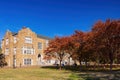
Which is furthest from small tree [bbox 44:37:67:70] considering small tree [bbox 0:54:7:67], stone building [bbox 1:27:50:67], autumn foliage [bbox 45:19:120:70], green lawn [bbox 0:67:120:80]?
small tree [bbox 0:54:7:67]

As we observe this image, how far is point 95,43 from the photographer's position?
36.3 m

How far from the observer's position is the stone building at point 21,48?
60281mm

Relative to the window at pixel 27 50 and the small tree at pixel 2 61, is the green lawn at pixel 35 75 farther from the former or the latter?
the window at pixel 27 50

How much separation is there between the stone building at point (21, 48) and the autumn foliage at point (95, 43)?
57.5 ft

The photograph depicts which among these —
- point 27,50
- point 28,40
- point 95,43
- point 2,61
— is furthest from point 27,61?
point 95,43

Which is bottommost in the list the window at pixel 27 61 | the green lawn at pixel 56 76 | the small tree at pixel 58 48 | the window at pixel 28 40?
the green lawn at pixel 56 76

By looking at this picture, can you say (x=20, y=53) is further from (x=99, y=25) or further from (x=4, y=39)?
(x=99, y=25)

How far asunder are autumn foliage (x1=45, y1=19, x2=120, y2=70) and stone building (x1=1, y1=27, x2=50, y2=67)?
17516 millimetres

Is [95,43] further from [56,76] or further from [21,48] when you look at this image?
[21,48]

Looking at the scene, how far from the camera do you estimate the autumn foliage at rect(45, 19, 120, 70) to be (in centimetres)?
3344

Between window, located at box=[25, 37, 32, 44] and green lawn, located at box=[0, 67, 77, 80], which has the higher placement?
window, located at box=[25, 37, 32, 44]

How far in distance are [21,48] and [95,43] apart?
101 feet

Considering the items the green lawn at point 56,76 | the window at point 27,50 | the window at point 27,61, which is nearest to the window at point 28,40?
the window at point 27,50

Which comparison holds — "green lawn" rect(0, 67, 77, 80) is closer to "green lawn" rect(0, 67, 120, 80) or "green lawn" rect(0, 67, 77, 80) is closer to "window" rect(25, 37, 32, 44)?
"green lawn" rect(0, 67, 120, 80)
